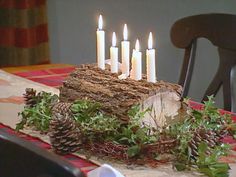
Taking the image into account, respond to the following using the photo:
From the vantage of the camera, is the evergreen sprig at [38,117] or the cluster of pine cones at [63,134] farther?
the evergreen sprig at [38,117]

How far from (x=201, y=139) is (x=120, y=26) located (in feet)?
6.92

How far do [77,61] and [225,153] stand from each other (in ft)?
7.11

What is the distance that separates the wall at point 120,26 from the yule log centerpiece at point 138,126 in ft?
6.12

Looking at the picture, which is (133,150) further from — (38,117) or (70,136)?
(38,117)

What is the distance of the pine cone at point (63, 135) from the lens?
103cm

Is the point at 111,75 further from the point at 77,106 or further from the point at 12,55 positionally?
the point at 12,55

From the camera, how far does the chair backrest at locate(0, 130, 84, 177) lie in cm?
55

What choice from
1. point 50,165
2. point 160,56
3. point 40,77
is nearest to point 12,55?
point 160,56

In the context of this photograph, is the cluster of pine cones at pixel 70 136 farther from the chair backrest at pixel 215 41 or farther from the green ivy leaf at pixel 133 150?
the chair backrest at pixel 215 41

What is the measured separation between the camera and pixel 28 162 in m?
0.57

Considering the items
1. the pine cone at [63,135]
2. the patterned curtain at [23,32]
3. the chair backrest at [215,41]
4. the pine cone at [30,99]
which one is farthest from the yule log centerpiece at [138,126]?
the patterned curtain at [23,32]

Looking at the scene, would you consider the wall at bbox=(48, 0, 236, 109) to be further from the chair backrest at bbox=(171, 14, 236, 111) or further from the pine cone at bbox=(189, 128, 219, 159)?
the pine cone at bbox=(189, 128, 219, 159)

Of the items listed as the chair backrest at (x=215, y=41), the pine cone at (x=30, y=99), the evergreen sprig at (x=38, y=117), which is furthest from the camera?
the chair backrest at (x=215, y=41)

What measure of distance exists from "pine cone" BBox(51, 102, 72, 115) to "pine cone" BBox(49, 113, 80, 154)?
2.1 inches
